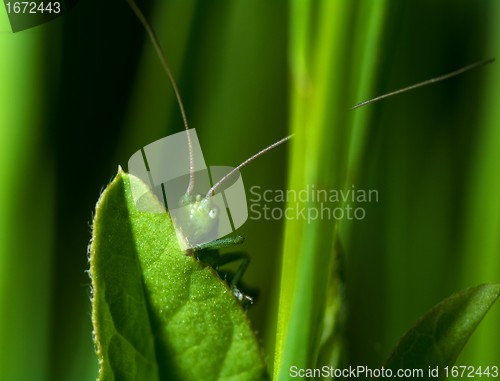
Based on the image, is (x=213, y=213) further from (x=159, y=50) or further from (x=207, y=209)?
(x=159, y=50)

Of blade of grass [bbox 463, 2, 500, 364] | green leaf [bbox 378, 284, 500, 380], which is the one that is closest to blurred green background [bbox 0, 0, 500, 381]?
blade of grass [bbox 463, 2, 500, 364]

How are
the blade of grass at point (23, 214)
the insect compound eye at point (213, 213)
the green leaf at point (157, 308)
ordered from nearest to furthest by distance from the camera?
1. the green leaf at point (157, 308)
2. the blade of grass at point (23, 214)
3. the insect compound eye at point (213, 213)

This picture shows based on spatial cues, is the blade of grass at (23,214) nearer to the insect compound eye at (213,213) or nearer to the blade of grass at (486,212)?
the insect compound eye at (213,213)

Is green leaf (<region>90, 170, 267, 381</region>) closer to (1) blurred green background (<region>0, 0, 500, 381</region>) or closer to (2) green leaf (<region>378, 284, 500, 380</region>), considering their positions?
(2) green leaf (<region>378, 284, 500, 380</region>)

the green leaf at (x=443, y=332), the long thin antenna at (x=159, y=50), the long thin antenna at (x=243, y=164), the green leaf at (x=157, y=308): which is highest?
the long thin antenna at (x=159, y=50)

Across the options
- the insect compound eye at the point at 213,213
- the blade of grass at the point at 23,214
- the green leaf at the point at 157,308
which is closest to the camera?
the green leaf at the point at 157,308

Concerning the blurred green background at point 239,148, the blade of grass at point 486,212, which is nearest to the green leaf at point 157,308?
the blurred green background at point 239,148

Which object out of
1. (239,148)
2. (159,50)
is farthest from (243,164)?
(159,50)
